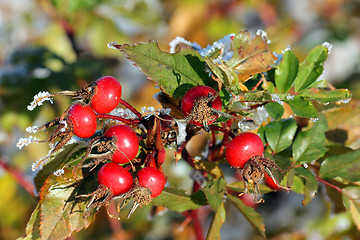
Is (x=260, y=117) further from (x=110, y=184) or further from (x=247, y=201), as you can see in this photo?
(x=247, y=201)

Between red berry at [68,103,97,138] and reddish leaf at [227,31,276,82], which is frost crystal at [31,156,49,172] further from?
reddish leaf at [227,31,276,82]

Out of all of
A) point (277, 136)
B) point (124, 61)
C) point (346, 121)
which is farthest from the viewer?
point (124, 61)

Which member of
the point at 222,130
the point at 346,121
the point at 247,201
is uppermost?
the point at 222,130

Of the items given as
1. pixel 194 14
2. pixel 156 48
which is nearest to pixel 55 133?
pixel 156 48

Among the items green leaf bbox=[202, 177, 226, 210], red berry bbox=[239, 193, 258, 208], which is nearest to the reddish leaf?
green leaf bbox=[202, 177, 226, 210]

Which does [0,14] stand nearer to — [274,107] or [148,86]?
[148,86]

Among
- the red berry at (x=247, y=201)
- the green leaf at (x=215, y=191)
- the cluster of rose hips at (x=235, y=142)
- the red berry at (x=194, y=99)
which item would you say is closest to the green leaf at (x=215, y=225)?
the green leaf at (x=215, y=191)

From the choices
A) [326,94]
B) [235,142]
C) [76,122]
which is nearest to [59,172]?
[76,122]
